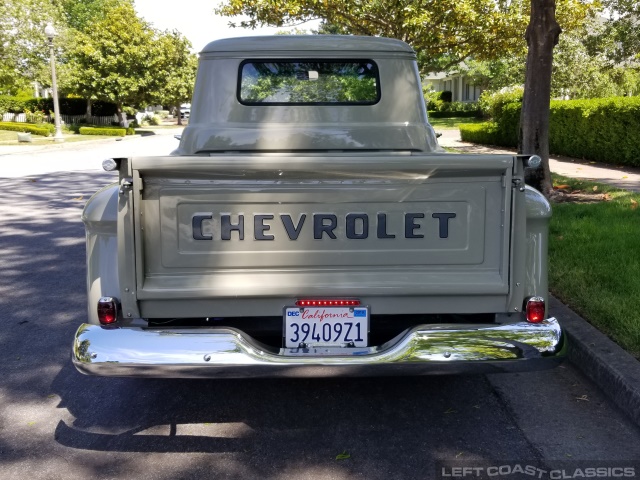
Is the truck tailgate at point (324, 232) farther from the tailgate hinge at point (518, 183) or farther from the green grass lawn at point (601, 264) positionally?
the green grass lawn at point (601, 264)

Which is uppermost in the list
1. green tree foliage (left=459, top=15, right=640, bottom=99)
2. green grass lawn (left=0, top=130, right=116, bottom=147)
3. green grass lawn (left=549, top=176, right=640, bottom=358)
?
green tree foliage (left=459, top=15, right=640, bottom=99)

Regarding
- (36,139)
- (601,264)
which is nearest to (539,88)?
(601,264)

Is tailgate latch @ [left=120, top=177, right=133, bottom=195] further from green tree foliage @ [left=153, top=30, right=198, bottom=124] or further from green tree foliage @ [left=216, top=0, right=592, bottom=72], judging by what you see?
green tree foliage @ [left=153, top=30, right=198, bottom=124]

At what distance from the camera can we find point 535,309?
3.14 meters

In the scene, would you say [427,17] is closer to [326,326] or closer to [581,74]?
[581,74]

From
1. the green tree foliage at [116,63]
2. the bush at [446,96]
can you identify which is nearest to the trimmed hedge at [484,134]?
the green tree foliage at [116,63]

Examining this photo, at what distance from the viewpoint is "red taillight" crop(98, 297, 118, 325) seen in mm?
3088

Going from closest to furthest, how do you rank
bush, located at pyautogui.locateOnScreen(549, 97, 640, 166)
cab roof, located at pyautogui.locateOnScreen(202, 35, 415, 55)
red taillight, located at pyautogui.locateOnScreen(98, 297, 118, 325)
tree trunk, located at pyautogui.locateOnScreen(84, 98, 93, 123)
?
1. red taillight, located at pyautogui.locateOnScreen(98, 297, 118, 325)
2. cab roof, located at pyautogui.locateOnScreen(202, 35, 415, 55)
3. bush, located at pyautogui.locateOnScreen(549, 97, 640, 166)
4. tree trunk, located at pyautogui.locateOnScreen(84, 98, 93, 123)

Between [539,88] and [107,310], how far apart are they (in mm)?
7879

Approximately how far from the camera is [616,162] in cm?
1484

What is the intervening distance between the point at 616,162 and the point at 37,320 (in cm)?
1338

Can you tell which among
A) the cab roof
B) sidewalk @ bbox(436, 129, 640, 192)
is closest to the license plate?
the cab roof

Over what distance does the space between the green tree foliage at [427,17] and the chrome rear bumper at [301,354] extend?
53.9 feet

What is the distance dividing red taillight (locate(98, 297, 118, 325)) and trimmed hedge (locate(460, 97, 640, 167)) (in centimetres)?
1314
